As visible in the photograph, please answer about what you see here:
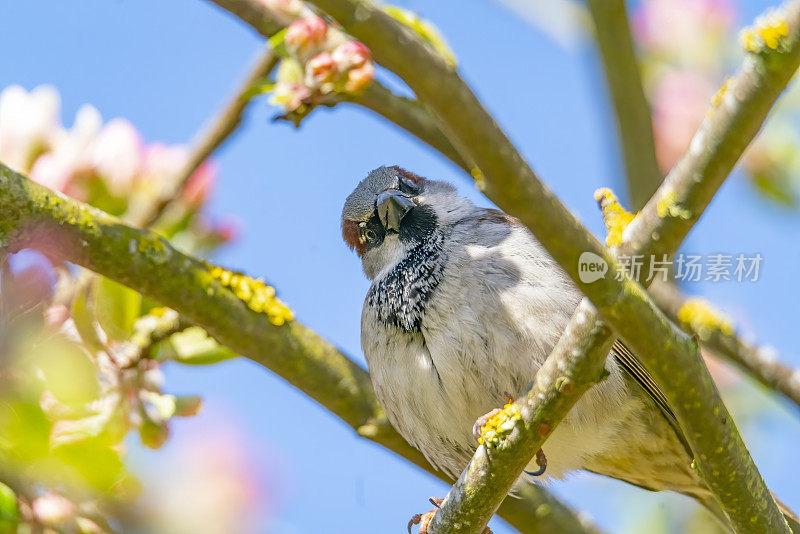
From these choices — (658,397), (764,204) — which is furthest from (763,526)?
(764,204)

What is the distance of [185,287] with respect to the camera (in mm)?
3338

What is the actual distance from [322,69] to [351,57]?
0.11 metres

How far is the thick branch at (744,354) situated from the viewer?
3.95 meters

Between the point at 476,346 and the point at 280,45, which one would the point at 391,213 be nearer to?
the point at 476,346

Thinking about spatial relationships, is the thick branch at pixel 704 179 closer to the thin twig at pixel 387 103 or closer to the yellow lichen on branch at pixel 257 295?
the yellow lichen on branch at pixel 257 295

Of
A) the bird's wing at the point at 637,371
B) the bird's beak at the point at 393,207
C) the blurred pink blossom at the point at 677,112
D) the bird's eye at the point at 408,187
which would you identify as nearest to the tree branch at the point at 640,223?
the bird's wing at the point at 637,371

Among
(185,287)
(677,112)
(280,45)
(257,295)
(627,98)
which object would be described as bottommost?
(185,287)

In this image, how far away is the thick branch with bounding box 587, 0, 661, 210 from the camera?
432 cm

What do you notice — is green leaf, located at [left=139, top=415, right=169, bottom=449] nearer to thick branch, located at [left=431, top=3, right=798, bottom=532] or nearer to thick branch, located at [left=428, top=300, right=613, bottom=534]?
thick branch, located at [left=428, top=300, right=613, bottom=534]

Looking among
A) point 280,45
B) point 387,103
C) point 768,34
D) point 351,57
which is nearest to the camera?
point 768,34

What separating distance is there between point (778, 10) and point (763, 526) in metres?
1.70

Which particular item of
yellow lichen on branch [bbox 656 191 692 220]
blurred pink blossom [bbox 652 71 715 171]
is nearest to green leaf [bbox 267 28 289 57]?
yellow lichen on branch [bbox 656 191 692 220]

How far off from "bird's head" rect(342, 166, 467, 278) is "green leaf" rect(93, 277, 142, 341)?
1322mm

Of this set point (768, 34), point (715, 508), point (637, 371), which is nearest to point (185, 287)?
point (637, 371)
